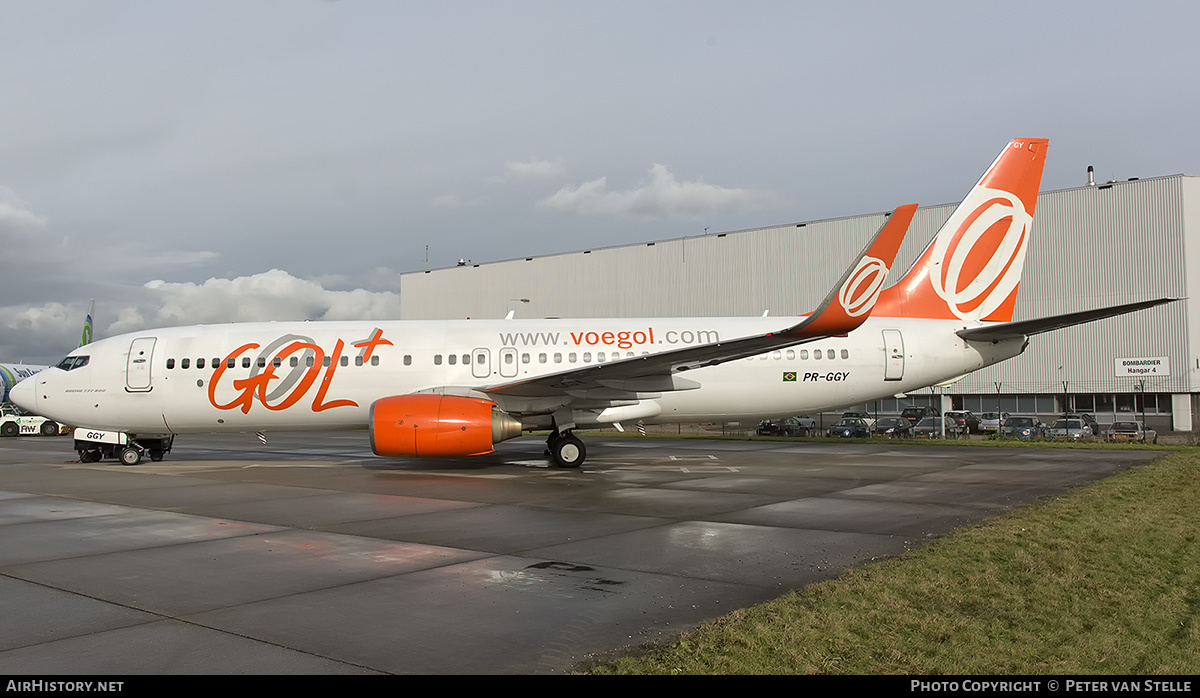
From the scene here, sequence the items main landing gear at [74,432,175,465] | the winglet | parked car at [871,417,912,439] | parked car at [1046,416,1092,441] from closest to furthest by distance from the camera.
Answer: the winglet
main landing gear at [74,432,175,465]
parked car at [1046,416,1092,441]
parked car at [871,417,912,439]

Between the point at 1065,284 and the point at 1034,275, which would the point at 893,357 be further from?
the point at 1034,275

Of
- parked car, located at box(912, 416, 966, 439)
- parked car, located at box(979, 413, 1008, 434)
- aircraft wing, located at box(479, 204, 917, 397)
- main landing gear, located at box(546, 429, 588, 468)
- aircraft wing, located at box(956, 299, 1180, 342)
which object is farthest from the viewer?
parked car, located at box(979, 413, 1008, 434)

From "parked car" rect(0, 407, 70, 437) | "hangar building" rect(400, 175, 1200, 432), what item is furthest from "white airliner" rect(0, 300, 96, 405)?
"hangar building" rect(400, 175, 1200, 432)

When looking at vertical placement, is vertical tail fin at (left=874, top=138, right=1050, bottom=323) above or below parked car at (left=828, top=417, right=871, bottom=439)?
above

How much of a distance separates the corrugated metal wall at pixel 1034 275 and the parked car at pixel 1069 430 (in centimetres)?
1161

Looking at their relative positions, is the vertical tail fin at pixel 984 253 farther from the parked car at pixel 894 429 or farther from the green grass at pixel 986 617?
the parked car at pixel 894 429

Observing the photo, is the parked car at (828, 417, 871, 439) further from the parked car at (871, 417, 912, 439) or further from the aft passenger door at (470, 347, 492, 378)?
the aft passenger door at (470, 347, 492, 378)

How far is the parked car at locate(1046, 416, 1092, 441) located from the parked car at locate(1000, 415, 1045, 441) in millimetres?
444

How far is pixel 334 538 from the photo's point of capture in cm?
872

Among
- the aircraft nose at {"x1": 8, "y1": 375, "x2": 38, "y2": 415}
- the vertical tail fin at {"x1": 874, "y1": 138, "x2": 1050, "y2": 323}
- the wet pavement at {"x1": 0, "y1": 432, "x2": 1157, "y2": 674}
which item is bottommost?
the wet pavement at {"x1": 0, "y1": 432, "x2": 1157, "y2": 674}

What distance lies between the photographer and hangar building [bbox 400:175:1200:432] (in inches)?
1516

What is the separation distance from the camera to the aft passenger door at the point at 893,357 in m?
18.1

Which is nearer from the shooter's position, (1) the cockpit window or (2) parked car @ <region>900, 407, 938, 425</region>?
(1) the cockpit window

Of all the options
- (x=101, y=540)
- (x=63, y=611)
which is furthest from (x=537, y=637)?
(x=101, y=540)
